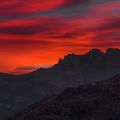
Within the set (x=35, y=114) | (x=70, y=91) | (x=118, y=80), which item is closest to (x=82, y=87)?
(x=70, y=91)

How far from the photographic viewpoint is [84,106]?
347ft

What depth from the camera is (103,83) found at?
131625 mm

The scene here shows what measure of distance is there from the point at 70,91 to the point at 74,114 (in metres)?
25.1

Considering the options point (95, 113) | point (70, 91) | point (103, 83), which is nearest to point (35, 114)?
point (95, 113)

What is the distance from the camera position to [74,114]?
102 m

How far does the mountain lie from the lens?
328 ft

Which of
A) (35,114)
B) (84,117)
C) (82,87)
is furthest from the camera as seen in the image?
(82,87)

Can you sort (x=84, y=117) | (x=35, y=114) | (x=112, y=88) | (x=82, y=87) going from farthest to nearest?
(x=82, y=87)
(x=112, y=88)
(x=35, y=114)
(x=84, y=117)

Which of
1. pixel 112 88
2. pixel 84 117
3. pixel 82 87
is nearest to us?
pixel 84 117

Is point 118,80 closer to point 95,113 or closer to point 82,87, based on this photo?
point 82,87

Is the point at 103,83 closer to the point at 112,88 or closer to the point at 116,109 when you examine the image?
the point at 112,88

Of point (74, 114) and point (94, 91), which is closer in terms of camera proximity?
point (74, 114)

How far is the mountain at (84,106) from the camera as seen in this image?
9999 centimetres

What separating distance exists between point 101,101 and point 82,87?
777 inches
